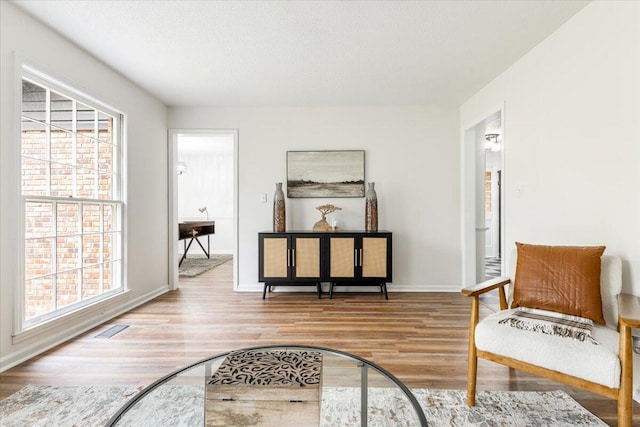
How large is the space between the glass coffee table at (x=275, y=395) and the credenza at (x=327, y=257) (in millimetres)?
2192

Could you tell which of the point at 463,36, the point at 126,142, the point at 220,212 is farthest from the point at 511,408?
the point at 220,212

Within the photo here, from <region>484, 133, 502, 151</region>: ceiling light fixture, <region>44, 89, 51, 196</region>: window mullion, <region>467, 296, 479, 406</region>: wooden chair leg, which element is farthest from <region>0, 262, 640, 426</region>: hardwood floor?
<region>484, 133, 502, 151</region>: ceiling light fixture

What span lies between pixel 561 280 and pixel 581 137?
1.01m

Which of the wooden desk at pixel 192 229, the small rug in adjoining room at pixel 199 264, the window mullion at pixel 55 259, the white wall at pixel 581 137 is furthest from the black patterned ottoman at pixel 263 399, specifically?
the wooden desk at pixel 192 229

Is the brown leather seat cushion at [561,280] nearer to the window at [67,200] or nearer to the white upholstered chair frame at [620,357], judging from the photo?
the white upholstered chair frame at [620,357]

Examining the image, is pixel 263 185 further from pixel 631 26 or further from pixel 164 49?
pixel 631 26

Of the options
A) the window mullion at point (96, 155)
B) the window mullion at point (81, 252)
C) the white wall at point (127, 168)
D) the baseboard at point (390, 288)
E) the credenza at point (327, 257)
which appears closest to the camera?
the white wall at point (127, 168)

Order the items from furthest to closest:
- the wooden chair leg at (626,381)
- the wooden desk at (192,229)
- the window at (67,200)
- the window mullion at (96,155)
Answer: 1. the wooden desk at (192,229)
2. the window mullion at (96,155)
3. the window at (67,200)
4. the wooden chair leg at (626,381)

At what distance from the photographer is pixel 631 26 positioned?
174cm

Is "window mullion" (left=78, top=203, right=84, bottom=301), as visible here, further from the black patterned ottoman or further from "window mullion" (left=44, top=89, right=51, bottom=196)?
the black patterned ottoman

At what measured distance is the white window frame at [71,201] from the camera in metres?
2.15

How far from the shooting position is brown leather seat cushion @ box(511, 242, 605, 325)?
165 cm

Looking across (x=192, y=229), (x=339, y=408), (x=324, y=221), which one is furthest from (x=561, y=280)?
(x=192, y=229)

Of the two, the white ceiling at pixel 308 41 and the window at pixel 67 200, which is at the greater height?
the white ceiling at pixel 308 41
